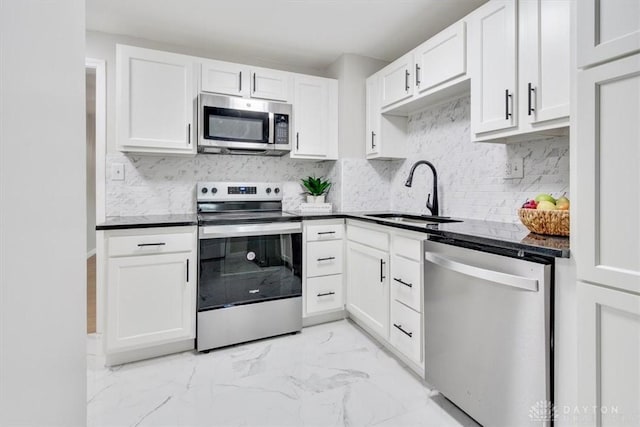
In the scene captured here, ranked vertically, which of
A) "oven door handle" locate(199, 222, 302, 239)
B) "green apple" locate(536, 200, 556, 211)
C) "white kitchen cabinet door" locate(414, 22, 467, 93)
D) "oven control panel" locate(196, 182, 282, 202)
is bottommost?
"oven door handle" locate(199, 222, 302, 239)

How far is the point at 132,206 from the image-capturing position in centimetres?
260

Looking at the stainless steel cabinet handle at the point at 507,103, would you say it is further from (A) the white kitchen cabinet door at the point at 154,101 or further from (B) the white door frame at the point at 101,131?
(B) the white door frame at the point at 101,131

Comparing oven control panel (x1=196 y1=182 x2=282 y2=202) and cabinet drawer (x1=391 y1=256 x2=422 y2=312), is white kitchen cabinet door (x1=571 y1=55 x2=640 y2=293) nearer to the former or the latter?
cabinet drawer (x1=391 y1=256 x2=422 y2=312)

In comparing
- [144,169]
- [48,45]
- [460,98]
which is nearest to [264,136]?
[144,169]

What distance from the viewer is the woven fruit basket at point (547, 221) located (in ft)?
4.36

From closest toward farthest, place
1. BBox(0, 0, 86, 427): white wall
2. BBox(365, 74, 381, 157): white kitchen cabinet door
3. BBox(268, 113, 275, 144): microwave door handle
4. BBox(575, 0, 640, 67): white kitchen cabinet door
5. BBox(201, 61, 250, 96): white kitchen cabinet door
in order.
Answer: BBox(0, 0, 86, 427): white wall → BBox(575, 0, 640, 67): white kitchen cabinet door → BBox(201, 61, 250, 96): white kitchen cabinet door → BBox(268, 113, 275, 144): microwave door handle → BBox(365, 74, 381, 157): white kitchen cabinet door

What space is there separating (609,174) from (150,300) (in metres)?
2.36

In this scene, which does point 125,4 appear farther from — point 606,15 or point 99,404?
point 606,15

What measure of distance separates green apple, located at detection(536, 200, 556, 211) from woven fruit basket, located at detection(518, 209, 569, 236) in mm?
28

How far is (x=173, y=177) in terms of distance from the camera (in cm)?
272

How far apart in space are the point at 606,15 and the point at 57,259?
4.70 feet

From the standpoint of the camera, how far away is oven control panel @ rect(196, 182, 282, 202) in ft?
8.99

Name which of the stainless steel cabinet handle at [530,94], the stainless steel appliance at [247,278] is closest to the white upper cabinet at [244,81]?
the stainless steel appliance at [247,278]

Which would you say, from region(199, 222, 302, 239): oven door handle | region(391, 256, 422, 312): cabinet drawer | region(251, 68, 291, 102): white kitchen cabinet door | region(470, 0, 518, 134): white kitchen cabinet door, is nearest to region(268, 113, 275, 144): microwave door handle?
region(251, 68, 291, 102): white kitchen cabinet door
